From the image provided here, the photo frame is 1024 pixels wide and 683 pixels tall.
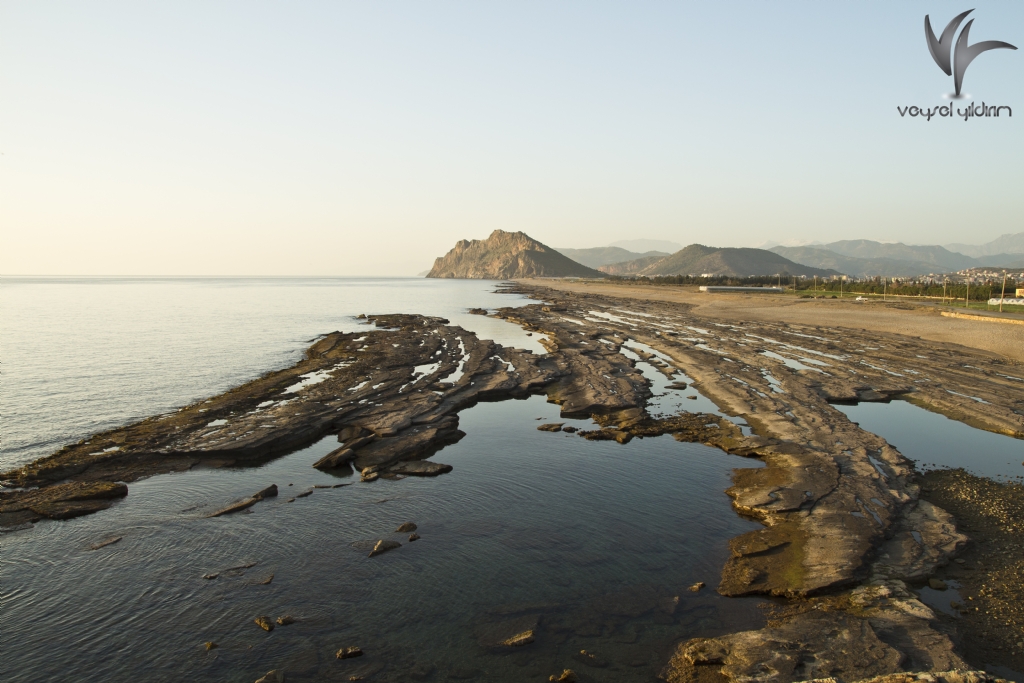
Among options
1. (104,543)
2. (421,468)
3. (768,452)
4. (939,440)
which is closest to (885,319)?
(939,440)

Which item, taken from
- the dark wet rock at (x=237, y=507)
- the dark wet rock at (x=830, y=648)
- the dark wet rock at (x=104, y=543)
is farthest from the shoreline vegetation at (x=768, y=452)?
the dark wet rock at (x=237, y=507)

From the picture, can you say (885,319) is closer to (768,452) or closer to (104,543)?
(768,452)

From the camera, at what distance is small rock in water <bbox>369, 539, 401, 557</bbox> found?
1310 centimetres

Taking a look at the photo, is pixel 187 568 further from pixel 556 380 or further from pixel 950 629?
pixel 556 380

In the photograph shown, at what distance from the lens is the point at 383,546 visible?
13289mm

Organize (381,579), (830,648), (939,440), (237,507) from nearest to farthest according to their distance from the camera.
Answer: (830,648)
(381,579)
(237,507)
(939,440)

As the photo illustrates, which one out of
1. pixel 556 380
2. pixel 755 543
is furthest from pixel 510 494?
pixel 556 380

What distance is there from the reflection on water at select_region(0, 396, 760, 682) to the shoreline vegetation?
1029 mm

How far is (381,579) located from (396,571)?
409mm

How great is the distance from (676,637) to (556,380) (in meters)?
21.6

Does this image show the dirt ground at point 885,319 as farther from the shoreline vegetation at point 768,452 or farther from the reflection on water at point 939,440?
the reflection on water at point 939,440

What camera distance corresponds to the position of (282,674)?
912 cm

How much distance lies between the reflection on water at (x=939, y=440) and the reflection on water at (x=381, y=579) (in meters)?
7.72

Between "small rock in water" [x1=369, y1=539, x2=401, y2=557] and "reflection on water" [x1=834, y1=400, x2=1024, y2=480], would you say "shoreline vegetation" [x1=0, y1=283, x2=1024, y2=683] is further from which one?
"small rock in water" [x1=369, y1=539, x2=401, y2=557]
